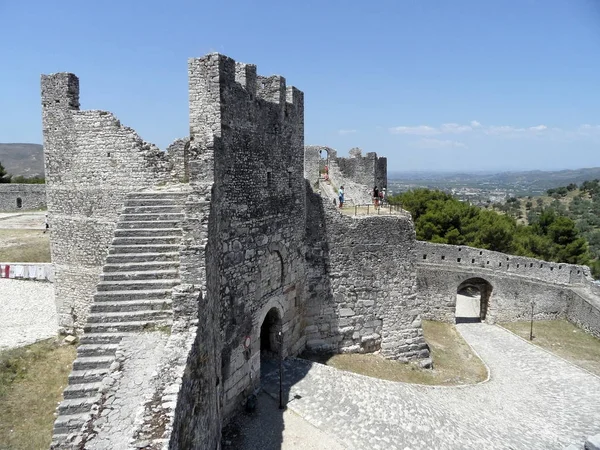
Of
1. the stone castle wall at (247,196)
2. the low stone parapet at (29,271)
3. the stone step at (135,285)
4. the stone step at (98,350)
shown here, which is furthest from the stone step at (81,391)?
the low stone parapet at (29,271)

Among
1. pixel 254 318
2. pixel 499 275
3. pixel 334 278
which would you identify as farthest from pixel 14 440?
pixel 499 275

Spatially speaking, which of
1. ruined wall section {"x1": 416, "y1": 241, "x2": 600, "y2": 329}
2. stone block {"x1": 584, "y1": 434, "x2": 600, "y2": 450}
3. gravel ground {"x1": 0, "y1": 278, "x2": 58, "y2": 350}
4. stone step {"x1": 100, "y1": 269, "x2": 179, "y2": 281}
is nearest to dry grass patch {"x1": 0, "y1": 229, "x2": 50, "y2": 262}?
gravel ground {"x1": 0, "y1": 278, "x2": 58, "y2": 350}

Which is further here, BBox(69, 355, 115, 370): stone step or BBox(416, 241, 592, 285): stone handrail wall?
BBox(416, 241, 592, 285): stone handrail wall

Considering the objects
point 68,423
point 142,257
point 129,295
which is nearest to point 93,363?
point 68,423

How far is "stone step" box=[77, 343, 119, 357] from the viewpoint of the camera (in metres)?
7.56

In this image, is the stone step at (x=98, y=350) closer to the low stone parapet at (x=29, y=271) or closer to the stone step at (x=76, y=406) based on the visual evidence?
the stone step at (x=76, y=406)

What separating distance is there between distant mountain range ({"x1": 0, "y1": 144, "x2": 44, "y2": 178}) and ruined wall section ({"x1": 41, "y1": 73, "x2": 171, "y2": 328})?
390ft

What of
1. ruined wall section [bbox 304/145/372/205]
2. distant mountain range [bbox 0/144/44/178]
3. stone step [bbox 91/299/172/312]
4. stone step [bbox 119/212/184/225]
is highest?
distant mountain range [bbox 0/144/44/178]

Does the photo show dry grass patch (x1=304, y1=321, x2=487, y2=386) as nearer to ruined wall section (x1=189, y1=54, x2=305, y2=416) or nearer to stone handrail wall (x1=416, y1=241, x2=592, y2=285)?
ruined wall section (x1=189, y1=54, x2=305, y2=416)

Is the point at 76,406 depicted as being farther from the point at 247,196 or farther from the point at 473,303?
the point at 473,303

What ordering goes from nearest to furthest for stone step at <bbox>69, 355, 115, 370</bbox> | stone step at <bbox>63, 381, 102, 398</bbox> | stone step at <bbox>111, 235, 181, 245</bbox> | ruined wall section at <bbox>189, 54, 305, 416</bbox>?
stone step at <bbox>63, 381, 102, 398</bbox>
stone step at <bbox>69, 355, 115, 370</bbox>
stone step at <bbox>111, 235, 181, 245</bbox>
ruined wall section at <bbox>189, 54, 305, 416</bbox>

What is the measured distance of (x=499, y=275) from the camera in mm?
24672

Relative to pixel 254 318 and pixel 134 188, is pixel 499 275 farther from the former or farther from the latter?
pixel 134 188

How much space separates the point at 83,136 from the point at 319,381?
9.86 m
